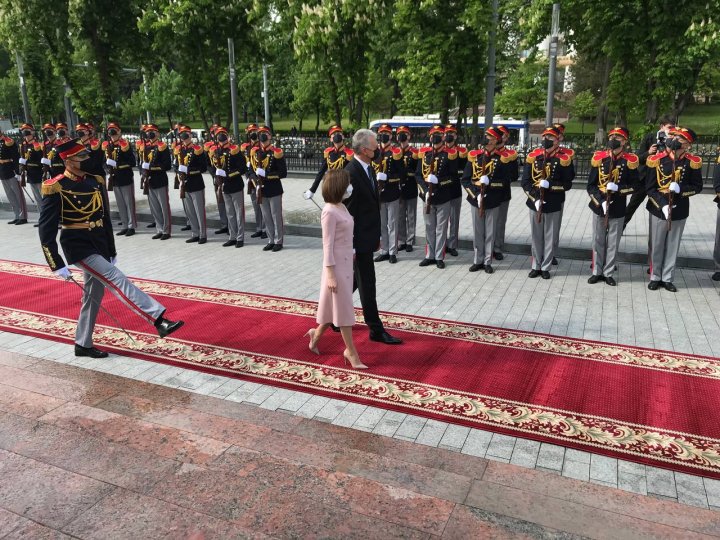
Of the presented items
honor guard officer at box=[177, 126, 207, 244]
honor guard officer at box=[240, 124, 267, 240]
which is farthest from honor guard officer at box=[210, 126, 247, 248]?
honor guard officer at box=[177, 126, 207, 244]

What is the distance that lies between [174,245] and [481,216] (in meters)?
5.84

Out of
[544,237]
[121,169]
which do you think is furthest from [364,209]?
[121,169]

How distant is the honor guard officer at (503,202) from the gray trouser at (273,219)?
12.4 ft

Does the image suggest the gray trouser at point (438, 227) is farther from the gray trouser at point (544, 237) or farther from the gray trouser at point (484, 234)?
the gray trouser at point (544, 237)

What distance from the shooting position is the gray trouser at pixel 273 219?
10727 mm

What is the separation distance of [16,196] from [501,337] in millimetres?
11992

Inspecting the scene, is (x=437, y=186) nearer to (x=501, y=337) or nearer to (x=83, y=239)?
(x=501, y=337)

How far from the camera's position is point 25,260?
33.5 ft

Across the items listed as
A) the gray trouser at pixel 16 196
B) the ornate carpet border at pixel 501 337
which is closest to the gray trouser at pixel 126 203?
the gray trouser at pixel 16 196

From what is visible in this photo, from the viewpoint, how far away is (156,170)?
455 inches

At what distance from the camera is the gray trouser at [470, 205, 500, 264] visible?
9.08m

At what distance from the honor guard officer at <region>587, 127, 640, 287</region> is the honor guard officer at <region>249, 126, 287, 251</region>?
17.0 feet

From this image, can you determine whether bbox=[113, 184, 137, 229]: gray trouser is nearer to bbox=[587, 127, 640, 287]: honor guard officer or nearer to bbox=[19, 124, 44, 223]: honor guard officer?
bbox=[19, 124, 44, 223]: honor guard officer

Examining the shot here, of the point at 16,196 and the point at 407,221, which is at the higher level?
the point at 16,196
